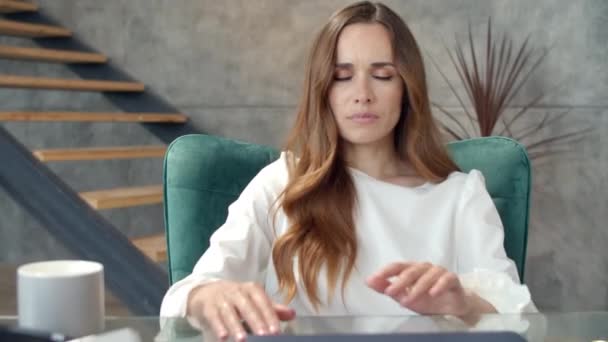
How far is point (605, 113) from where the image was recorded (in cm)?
380

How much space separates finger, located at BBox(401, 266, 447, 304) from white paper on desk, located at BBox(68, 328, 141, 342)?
1.24 ft

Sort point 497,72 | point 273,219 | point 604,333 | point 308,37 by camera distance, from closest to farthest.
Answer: point 604,333 < point 273,219 < point 497,72 < point 308,37

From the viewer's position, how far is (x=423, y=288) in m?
1.10

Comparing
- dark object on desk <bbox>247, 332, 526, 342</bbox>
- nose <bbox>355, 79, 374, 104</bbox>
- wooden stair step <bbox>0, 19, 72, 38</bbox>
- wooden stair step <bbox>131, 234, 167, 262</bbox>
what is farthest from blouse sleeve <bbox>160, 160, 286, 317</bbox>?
wooden stair step <bbox>0, 19, 72, 38</bbox>

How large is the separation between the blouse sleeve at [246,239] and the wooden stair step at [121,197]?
5.96 ft

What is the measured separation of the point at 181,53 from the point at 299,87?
79cm

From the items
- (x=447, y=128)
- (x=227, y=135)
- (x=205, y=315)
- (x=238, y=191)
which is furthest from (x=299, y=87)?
(x=205, y=315)

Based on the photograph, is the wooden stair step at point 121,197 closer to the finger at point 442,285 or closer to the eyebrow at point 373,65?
the eyebrow at point 373,65

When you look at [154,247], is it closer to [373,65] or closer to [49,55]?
[49,55]

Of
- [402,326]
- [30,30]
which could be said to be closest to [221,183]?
[402,326]

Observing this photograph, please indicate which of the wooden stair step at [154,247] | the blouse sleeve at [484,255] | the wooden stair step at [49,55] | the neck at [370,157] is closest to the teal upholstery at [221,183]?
the blouse sleeve at [484,255]

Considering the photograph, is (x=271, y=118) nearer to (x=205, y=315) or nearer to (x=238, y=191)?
(x=238, y=191)

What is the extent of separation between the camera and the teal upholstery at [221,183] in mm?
1831

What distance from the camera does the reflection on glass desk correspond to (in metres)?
1.02
